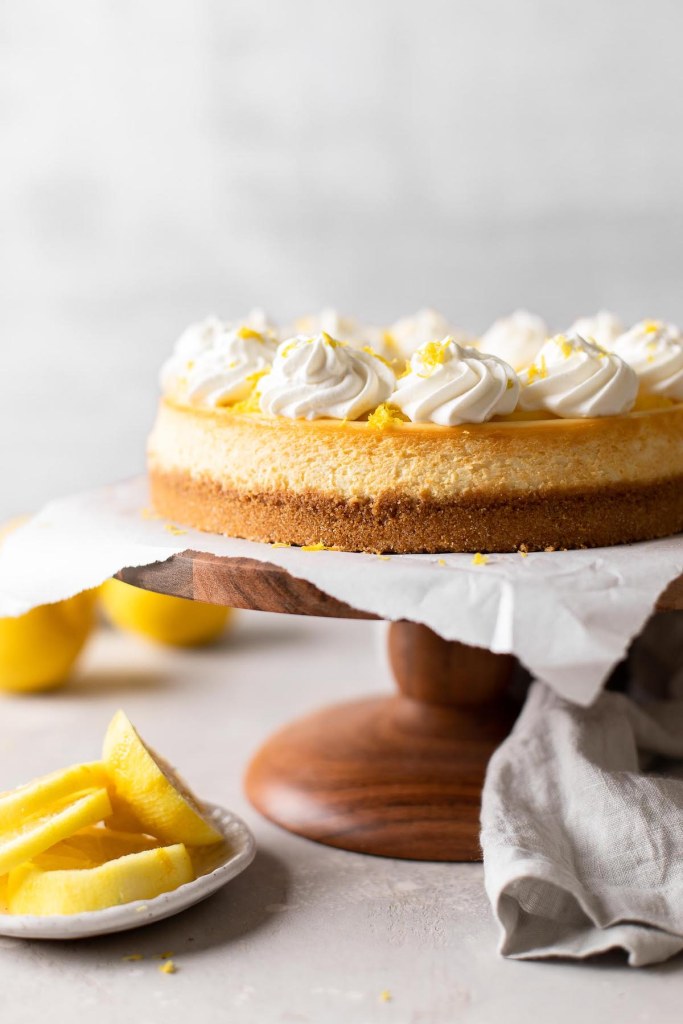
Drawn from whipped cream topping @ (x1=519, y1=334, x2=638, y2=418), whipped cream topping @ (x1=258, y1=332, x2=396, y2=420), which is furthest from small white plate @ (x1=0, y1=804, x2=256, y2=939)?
whipped cream topping @ (x1=519, y1=334, x2=638, y2=418)

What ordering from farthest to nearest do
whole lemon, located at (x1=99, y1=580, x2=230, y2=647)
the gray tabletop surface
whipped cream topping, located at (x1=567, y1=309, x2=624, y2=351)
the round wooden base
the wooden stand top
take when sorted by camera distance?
whole lemon, located at (x1=99, y1=580, x2=230, y2=647), whipped cream topping, located at (x1=567, y1=309, x2=624, y2=351), the round wooden base, the wooden stand top, the gray tabletop surface

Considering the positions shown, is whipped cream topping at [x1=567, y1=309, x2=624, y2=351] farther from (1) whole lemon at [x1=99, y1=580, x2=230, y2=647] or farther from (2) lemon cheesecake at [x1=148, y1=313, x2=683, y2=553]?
(1) whole lemon at [x1=99, y1=580, x2=230, y2=647]

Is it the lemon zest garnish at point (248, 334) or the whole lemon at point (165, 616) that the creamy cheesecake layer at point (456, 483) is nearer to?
the lemon zest garnish at point (248, 334)

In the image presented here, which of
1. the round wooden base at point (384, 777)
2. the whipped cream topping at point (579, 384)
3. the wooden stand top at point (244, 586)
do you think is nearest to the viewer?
the wooden stand top at point (244, 586)

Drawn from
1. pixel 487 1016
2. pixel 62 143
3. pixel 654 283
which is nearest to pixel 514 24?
pixel 654 283

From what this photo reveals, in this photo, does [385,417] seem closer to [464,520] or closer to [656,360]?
[464,520]

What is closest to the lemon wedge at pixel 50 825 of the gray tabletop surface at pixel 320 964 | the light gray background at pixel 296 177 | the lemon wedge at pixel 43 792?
the lemon wedge at pixel 43 792
